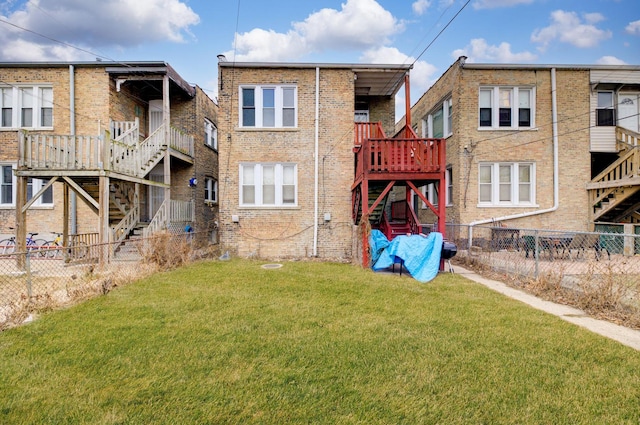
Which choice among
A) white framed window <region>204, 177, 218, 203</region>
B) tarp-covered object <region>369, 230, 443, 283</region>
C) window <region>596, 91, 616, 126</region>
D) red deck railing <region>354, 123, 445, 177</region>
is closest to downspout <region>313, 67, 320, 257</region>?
red deck railing <region>354, 123, 445, 177</region>

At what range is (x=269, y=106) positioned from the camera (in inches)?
518

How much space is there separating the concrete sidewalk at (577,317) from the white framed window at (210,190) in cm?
1392

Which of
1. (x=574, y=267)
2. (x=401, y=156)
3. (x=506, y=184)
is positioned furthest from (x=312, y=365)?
(x=506, y=184)

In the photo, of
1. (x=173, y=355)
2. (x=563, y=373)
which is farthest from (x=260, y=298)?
(x=563, y=373)

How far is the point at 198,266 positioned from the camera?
10.5 m

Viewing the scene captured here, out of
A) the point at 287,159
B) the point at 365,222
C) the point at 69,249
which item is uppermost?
the point at 287,159

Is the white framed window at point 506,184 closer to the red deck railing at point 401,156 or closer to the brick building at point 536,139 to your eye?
the brick building at point 536,139

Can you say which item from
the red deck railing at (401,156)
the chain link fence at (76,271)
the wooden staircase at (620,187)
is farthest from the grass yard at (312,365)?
the wooden staircase at (620,187)

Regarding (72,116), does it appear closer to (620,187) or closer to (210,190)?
(210,190)

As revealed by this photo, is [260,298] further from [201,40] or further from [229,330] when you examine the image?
[201,40]

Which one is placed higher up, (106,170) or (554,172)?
(554,172)

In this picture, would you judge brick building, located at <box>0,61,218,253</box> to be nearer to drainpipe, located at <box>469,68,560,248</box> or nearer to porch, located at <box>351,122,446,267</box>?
porch, located at <box>351,122,446,267</box>

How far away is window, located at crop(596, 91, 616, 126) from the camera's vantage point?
14.1 metres

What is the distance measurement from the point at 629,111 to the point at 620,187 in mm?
4375
